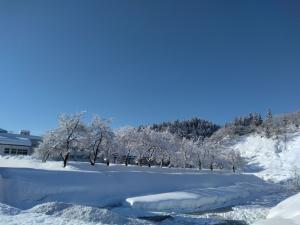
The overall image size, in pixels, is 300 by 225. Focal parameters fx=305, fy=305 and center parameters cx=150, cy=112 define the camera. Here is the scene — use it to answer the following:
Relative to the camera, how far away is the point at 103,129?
180 ft

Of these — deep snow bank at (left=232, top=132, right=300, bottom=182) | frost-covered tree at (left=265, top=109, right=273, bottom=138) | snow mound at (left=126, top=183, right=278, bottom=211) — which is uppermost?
frost-covered tree at (left=265, top=109, right=273, bottom=138)

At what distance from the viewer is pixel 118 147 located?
6166 centimetres

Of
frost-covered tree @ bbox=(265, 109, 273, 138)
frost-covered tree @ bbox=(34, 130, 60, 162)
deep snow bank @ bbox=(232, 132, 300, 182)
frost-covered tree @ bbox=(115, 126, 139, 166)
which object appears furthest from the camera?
frost-covered tree @ bbox=(265, 109, 273, 138)

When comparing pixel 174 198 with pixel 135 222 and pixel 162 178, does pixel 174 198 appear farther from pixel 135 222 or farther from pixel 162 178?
pixel 135 222

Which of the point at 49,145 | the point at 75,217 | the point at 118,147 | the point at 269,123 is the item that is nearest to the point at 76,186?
the point at 75,217

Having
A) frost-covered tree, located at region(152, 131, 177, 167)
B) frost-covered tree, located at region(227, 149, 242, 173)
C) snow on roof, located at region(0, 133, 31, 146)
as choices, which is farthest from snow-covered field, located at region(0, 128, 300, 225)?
frost-covered tree, located at region(227, 149, 242, 173)

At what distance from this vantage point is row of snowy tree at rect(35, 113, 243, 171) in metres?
49.0

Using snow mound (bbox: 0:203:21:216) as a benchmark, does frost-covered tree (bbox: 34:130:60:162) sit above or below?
above

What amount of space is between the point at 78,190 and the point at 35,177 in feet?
14.0

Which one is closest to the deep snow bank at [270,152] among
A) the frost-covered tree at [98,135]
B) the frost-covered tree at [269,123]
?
the frost-covered tree at [269,123]

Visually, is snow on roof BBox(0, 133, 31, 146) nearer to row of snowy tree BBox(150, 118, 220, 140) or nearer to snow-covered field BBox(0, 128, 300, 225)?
snow-covered field BBox(0, 128, 300, 225)

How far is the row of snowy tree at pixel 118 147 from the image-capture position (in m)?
49.0

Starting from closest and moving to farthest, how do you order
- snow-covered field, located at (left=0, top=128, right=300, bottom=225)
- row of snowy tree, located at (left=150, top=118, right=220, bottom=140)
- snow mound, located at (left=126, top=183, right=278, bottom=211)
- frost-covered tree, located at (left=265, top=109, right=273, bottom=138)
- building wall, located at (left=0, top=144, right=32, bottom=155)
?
1. snow-covered field, located at (left=0, top=128, right=300, bottom=225)
2. snow mound, located at (left=126, top=183, right=278, bottom=211)
3. building wall, located at (left=0, top=144, right=32, bottom=155)
4. frost-covered tree, located at (left=265, top=109, right=273, bottom=138)
5. row of snowy tree, located at (left=150, top=118, right=220, bottom=140)

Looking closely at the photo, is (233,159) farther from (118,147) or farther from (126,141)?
(118,147)
